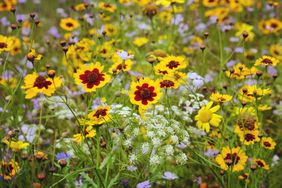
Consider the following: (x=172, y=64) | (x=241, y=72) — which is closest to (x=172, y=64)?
(x=172, y=64)

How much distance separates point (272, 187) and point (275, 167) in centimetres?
12

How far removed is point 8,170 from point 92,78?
0.62 meters

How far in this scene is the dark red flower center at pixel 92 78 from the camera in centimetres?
188

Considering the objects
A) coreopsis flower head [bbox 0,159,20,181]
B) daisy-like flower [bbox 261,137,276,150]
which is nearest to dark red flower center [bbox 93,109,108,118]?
coreopsis flower head [bbox 0,159,20,181]

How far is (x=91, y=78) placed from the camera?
191 centimetres

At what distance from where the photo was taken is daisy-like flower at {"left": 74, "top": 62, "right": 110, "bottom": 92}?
186cm

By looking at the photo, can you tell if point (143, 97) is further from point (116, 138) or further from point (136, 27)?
point (136, 27)

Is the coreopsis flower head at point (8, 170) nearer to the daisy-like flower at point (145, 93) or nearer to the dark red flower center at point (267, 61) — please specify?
the daisy-like flower at point (145, 93)

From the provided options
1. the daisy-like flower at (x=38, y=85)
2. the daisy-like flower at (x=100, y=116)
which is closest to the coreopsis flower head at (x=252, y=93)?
the daisy-like flower at (x=100, y=116)

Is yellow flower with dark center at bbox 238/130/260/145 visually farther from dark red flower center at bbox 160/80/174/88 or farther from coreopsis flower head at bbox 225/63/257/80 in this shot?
dark red flower center at bbox 160/80/174/88

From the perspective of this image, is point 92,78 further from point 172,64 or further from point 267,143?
point 267,143

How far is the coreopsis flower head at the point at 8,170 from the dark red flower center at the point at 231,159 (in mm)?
926

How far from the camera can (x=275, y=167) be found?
2277 millimetres

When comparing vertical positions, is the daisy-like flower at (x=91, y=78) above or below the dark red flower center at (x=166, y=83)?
above
